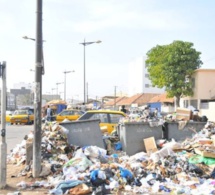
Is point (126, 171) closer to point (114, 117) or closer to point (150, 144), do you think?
point (150, 144)

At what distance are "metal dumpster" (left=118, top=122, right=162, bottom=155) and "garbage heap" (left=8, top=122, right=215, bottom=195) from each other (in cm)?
113

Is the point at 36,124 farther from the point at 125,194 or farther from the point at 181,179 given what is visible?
the point at 181,179

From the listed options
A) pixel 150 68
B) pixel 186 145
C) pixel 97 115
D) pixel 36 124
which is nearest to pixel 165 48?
pixel 150 68

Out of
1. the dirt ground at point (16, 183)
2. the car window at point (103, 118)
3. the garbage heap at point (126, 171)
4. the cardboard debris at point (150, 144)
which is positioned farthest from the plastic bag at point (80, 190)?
the car window at point (103, 118)

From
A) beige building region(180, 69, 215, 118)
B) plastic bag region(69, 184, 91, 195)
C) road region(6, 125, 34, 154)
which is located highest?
beige building region(180, 69, 215, 118)

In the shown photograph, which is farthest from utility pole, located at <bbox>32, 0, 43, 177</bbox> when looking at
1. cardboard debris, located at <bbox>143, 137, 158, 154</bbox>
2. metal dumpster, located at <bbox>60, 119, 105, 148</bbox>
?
cardboard debris, located at <bbox>143, 137, 158, 154</bbox>

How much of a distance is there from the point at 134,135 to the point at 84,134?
1543 mm

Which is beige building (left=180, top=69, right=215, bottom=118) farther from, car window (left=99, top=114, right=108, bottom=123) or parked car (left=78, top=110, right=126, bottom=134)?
car window (left=99, top=114, right=108, bottom=123)

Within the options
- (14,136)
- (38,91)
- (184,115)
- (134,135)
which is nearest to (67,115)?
(14,136)

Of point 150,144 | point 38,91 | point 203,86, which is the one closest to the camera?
point 38,91

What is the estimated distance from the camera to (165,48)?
41844mm

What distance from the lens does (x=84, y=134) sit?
9922 mm

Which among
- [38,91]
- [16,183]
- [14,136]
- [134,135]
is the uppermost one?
[38,91]

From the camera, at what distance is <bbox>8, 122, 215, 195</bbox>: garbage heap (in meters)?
6.56
